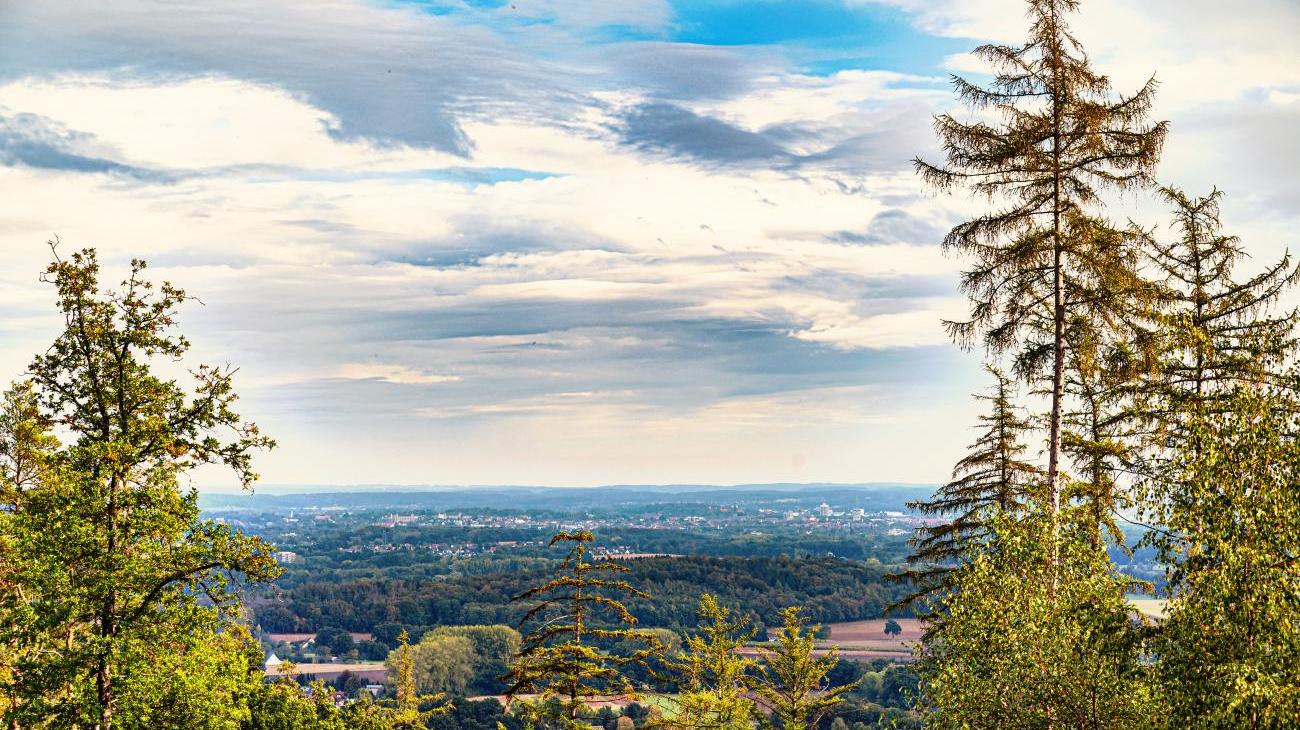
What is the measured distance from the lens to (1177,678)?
14.6 metres

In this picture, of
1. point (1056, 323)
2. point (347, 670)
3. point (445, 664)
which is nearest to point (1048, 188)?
point (1056, 323)

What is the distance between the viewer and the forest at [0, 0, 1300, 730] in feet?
48.1

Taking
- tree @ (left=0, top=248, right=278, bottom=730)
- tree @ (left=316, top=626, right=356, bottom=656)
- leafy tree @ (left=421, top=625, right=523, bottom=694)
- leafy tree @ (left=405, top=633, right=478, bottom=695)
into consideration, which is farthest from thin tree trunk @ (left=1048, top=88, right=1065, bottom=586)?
tree @ (left=316, top=626, right=356, bottom=656)

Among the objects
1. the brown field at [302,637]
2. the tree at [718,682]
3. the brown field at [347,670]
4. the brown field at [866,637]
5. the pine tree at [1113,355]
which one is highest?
the pine tree at [1113,355]

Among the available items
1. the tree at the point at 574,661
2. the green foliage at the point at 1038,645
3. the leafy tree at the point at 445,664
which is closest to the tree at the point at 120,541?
the tree at the point at 574,661

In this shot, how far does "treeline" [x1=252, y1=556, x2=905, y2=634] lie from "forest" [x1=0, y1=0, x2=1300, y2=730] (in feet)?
372

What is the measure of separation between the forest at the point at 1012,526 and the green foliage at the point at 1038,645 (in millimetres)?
49

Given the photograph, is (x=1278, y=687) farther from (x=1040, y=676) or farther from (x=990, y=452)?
(x=990, y=452)

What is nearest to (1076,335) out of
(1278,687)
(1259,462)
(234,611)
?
(1259,462)

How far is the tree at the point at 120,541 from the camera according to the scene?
18.1 metres

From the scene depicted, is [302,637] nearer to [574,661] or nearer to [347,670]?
[347,670]

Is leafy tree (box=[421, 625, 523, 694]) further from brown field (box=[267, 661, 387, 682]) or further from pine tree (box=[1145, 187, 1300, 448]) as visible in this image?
pine tree (box=[1145, 187, 1300, 448])

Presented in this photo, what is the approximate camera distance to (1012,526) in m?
18.8

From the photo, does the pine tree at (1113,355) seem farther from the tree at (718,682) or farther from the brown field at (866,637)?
the brown field at (866,637)
